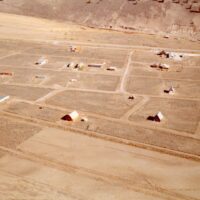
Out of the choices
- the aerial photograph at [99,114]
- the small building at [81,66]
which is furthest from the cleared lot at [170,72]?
the small building at [81,66]

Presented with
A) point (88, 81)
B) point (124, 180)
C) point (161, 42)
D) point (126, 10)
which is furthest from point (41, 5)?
point (124, 180)

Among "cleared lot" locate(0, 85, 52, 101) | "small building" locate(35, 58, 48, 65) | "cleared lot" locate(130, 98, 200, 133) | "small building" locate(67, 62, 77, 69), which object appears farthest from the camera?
"small building" locate(35, 58, 48, 65)

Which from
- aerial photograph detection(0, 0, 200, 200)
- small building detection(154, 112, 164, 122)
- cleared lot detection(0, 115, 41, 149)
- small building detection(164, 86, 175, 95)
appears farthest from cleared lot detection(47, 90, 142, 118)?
cleared lot detection(0, 115, 41, 149)

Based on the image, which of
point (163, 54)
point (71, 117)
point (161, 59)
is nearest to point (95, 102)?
point (71, 117)

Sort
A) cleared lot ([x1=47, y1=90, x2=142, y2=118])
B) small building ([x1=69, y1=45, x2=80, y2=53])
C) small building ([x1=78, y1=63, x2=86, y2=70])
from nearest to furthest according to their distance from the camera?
cleared lot ([x1=47, y1=90, x2=142, y2=118]), small building ([x1=78, y1=63, x2=86, y2=70]), small building ([x1=69, y1=45, x2=80, y2=53])

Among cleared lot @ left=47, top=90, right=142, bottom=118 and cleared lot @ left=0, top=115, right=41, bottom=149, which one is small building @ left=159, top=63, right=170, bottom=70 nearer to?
cleared lot @ left=47, top=90, right=142, bottom=118

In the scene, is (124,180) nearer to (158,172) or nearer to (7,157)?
(158,172)
